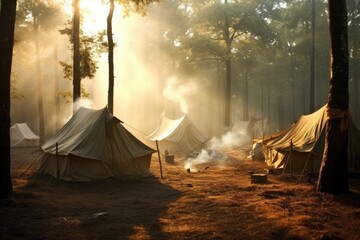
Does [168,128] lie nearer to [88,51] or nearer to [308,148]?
[88,51]

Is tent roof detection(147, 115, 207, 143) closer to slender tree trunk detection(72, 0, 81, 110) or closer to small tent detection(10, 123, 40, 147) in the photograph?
slender tree trunk detection(72, 0, 81, 110)

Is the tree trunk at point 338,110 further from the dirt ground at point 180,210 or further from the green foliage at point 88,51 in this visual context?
the green foliage at point 88,51

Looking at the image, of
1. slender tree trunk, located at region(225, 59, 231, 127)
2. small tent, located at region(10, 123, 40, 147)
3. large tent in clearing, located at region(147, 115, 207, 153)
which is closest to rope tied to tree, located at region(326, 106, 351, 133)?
large tent in clearing, located at region(147, 115, 207, 153)

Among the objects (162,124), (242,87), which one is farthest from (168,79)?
(162,124)

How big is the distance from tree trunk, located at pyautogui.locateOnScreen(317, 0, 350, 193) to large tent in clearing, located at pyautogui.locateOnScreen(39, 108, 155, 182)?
7.49m

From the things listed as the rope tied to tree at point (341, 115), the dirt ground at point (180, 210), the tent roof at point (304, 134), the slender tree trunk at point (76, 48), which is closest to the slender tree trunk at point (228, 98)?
the tent roof at point (304, 134)

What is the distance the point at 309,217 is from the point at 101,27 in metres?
18.5

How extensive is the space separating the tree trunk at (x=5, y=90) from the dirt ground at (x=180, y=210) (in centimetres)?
57

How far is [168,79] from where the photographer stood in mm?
45969

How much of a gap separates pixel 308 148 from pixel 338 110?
14.6 ft

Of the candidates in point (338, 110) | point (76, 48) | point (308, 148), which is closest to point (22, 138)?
point (76, 48)

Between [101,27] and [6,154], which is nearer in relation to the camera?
[6,154]

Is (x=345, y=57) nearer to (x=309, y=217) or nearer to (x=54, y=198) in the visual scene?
(x=309, y=217)

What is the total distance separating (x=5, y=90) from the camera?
30.4ft
